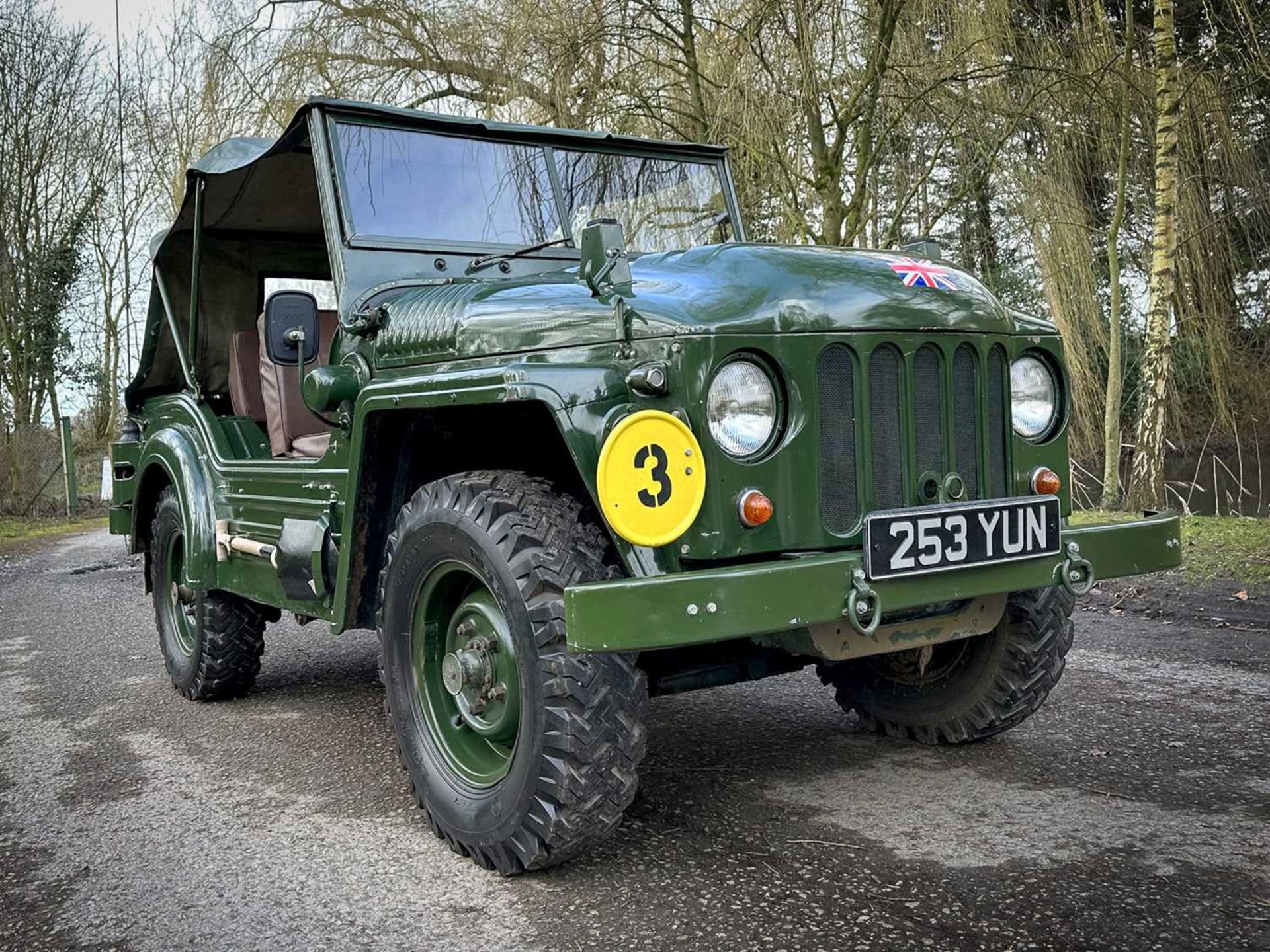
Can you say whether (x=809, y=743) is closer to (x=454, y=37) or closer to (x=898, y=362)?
(x=898, y=362)

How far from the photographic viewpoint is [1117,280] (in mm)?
9578

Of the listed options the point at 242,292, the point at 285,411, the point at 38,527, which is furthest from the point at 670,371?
the point at 38,527

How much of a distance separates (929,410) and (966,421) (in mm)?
152

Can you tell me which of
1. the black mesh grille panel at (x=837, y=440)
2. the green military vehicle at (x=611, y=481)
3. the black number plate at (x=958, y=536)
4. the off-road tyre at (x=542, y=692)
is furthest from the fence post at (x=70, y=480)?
the black number plate at (x=958, y=536)

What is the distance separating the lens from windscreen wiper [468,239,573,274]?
4.36m

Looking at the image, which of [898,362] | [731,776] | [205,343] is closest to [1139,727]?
[731,776]

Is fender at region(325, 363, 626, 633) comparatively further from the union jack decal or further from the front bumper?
the union jack decal

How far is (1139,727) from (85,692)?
4661mm

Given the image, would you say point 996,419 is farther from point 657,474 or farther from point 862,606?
point 657,474

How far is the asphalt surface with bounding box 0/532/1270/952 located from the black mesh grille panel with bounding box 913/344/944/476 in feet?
3.45

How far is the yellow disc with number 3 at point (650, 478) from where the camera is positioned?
280cm

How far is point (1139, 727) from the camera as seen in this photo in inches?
168

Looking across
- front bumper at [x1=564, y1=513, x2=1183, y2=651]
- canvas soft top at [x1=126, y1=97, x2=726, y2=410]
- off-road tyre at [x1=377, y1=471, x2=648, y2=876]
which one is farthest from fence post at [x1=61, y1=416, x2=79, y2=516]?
front bumper at [x1=564, y1=513, x2=1183, y2=651]

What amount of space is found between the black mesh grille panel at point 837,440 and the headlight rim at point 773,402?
111 millimetres
